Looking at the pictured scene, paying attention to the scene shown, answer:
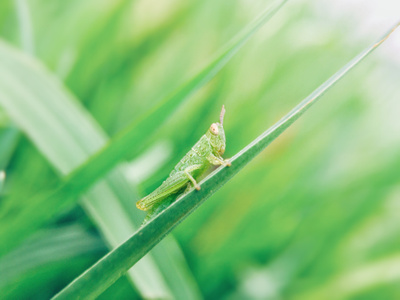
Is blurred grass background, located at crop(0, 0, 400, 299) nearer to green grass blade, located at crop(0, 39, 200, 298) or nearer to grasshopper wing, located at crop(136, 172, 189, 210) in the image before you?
green grass blade, located at crop(0, 39, 200, 298)

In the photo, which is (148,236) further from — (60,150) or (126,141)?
(60,150)

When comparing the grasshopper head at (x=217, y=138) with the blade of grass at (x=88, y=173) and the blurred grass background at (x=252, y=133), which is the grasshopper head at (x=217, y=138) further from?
the blurred grass background at (x=252, y=133)

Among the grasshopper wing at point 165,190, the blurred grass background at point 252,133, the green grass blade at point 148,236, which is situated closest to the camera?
the green grass blade at point 148,236

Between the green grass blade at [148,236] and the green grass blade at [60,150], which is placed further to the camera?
the green grass blade at [60,150]

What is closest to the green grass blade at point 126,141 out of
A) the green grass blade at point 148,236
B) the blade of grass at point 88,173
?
the blade of grass at point 88,173

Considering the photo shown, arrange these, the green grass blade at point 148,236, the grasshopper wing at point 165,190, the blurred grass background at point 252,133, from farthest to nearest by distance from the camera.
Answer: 1. the blurred grass background at point 252,133
2. the grasshopper wing at point 165,190
3. the green grass blade at point 148,236

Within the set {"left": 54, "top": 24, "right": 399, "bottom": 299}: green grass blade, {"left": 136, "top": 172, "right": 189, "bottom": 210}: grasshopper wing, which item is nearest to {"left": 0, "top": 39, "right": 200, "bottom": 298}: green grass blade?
{"left": 136, "top": 172, "right": 189, "bottom": 210}: grasshopper wing

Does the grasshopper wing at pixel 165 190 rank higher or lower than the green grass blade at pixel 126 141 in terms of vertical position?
lower
